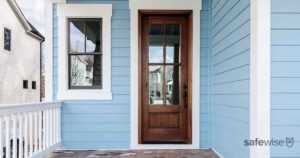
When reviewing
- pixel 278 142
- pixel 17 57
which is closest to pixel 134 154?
pixel 278 142

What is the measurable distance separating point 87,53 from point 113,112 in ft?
3.37

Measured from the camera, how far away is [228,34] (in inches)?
146

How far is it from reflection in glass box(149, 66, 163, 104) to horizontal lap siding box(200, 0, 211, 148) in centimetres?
66

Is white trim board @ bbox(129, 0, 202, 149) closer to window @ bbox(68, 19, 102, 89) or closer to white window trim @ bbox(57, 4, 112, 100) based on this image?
white window trim @ bbox(57, 4, 112, 100)

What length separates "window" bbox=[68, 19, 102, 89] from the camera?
4762 millimetres

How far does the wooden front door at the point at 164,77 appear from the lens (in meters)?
4.84

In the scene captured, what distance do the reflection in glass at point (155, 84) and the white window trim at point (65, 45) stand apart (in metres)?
0.67

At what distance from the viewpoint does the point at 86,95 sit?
470cm

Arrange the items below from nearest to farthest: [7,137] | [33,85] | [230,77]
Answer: [7,137]
[230,77]
[33,85]

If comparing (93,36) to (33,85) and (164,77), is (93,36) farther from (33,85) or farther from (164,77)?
(33,85)

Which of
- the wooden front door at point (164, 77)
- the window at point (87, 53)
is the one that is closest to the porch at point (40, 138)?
the wooden front door at point (164, 77)

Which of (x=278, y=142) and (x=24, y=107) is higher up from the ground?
(x=24, y=107)

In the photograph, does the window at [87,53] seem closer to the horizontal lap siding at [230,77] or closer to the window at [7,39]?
the horizontal lap siding at [230,77]

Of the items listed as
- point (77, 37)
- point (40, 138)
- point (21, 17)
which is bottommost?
point (40, 138)
